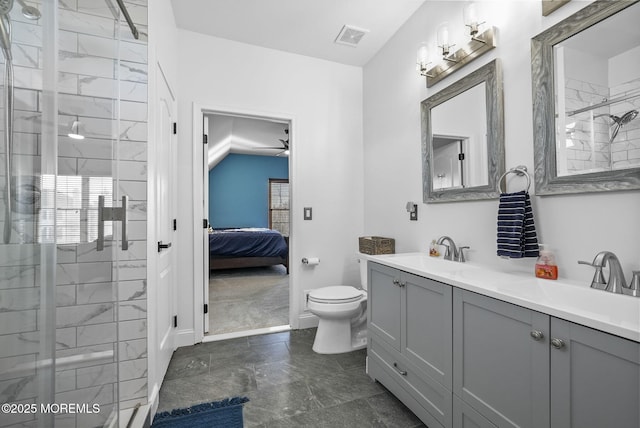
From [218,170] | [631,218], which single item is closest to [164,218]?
[631,218]

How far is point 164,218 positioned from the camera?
1.93 meters

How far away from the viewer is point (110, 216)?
1.36 m

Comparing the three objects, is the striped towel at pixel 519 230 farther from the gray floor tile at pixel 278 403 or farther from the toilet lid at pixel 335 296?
the gray floor tile at pixel 278 403

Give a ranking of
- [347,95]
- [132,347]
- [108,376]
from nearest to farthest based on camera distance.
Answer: [108,376], [132,347], [347,95]

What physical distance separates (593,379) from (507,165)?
3.46ft

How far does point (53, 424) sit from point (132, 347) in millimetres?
522

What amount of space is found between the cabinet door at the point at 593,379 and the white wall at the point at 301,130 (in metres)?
2.08

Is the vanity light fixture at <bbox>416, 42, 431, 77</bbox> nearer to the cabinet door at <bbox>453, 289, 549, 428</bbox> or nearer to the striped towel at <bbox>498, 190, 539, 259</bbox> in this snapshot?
the striped towel at <bbox>498, 190, 539, 259</bbox>

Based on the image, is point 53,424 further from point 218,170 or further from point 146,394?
point 218,170

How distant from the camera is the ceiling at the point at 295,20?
2.13m

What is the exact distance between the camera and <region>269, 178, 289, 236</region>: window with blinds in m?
7.71

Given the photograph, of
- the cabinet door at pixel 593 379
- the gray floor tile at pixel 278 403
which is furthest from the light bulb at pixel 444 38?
the gray floor tile at pixel 278 403

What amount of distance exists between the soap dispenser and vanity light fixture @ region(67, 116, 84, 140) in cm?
208

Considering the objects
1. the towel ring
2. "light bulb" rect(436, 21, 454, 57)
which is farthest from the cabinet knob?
"light bulb" rect(436, 21, 454, 57)
